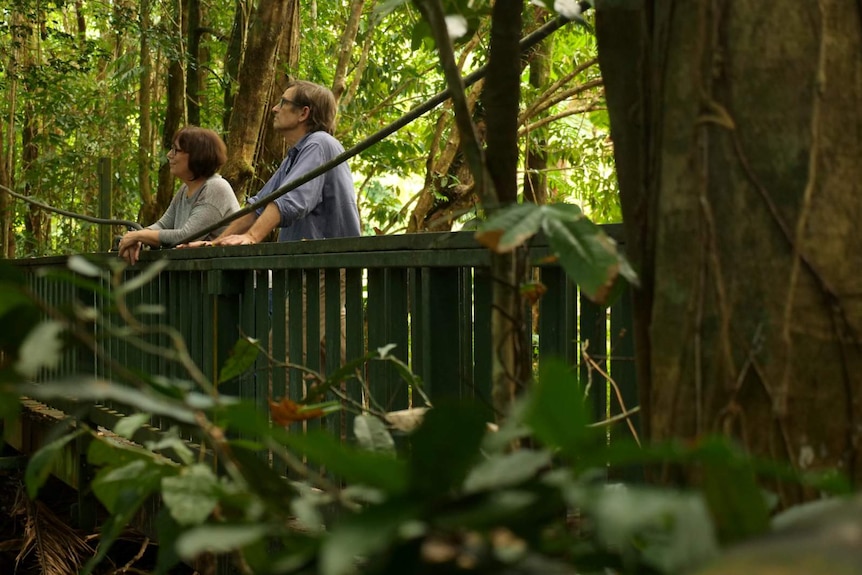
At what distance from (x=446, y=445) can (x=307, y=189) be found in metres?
3.78

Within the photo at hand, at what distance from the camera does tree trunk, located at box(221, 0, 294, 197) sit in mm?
7535

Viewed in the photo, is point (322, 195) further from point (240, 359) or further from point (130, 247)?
point (240, 359)

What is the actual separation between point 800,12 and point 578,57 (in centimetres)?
994

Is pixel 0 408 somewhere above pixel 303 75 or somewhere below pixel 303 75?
below

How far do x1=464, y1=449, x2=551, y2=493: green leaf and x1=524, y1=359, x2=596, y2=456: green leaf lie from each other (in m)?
0.03

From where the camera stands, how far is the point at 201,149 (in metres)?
5.08

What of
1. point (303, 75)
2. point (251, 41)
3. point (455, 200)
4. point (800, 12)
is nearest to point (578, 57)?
point (455, 200)

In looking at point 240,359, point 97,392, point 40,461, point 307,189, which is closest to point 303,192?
point 307,189

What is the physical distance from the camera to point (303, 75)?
34.3 feet

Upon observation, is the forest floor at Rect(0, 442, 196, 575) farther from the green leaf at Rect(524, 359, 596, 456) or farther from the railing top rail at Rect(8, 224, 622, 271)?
the green leaf at Rect(524, 359, 596, 456)

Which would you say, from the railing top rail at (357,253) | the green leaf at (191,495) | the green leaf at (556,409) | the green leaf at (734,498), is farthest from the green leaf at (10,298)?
the railing top rail at (357,253)

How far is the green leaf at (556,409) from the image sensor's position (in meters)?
0.66

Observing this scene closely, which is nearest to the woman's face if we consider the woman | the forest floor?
the woman

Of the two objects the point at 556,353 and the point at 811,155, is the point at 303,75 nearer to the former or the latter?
the point at 556,353
